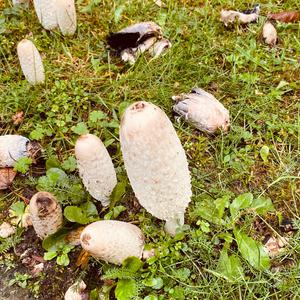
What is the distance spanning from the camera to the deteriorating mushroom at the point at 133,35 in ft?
9.87

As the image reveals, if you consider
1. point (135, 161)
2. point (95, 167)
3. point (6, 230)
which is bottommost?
point (6, 230)

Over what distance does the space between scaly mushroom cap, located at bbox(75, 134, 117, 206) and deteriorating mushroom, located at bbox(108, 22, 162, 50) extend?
1.12 m

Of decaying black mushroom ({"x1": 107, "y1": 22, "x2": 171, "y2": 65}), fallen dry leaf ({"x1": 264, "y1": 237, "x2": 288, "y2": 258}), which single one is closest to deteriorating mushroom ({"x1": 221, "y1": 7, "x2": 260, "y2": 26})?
decaying black mushroom ({"x1": 107, "y1": 22, "x2": 171, "y2": 65})

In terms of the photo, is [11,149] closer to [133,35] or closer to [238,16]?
[133,35]

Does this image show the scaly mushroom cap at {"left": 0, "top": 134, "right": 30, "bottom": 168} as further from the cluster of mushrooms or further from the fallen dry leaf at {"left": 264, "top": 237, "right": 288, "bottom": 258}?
the fallen dry leaf at {"left": 264, "top": 237, "right": 288, "bottom": 258}

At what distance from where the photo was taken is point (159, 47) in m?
2.98

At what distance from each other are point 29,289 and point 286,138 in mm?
1457

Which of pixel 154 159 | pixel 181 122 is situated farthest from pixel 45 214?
pixel 181 122

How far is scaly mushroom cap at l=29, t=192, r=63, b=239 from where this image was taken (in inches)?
81.6

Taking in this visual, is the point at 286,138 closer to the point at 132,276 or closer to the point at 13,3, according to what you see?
the point at 132,276

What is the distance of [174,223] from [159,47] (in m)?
1.23

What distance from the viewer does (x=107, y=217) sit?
226 centimetres

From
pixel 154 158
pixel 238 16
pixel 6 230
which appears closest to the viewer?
pixel 154 158

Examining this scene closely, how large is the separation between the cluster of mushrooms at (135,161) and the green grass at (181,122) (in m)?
0.08
